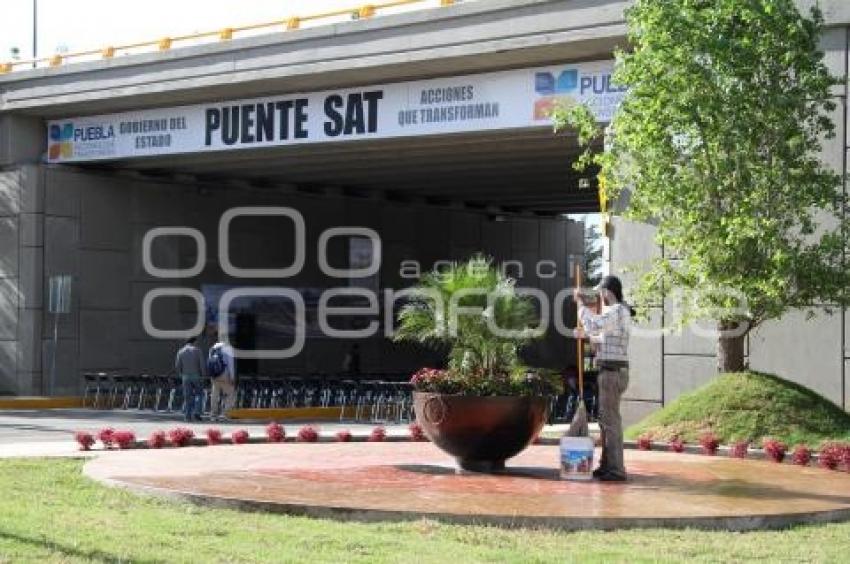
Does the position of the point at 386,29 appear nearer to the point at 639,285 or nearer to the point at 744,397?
the point at 639,285

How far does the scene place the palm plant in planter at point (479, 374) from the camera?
12.4m

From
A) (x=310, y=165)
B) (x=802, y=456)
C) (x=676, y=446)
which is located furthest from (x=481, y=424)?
(x=310, y=165)

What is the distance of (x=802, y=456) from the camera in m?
14.0

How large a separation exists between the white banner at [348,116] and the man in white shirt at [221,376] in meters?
4.45

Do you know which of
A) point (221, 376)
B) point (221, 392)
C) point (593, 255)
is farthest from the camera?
→ point (593, 255)

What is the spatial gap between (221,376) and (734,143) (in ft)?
41.5

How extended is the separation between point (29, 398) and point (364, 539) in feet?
73.2

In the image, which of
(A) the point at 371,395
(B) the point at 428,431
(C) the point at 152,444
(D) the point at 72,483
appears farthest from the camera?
(A) the point at 371,395

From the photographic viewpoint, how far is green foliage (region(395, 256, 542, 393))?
12469mm

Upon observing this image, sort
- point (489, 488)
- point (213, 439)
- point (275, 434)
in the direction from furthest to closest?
point (275, 434), point (213, 439), point (489, 488)

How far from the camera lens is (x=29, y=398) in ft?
96.2

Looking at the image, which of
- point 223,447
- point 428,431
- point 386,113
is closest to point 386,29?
point 386,113

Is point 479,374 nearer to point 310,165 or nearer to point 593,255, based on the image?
point 310,165

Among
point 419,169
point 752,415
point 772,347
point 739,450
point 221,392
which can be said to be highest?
point 419,169
